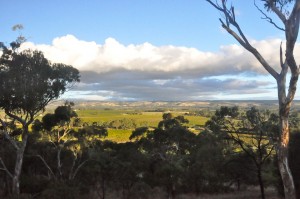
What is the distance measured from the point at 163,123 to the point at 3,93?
23.2 meters

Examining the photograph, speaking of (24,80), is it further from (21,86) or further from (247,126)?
(247,126)

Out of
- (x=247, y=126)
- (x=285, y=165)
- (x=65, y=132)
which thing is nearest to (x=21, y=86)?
(x=65, y=132)

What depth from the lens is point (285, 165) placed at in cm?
1049

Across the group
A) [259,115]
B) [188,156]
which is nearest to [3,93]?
[259,115]

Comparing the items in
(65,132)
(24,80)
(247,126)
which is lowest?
(65,132)

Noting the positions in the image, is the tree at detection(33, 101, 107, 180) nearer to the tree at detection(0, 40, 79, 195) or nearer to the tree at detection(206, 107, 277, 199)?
the tree at detection(0, 40, 79, 195)

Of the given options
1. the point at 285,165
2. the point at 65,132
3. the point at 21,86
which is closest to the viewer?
the point at 285,165

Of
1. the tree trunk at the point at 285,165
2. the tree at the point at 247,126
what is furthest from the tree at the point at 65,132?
the tree trunk at the point at 285,165

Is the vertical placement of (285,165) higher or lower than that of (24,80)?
lower

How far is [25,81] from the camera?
2700cm

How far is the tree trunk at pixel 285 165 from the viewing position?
33.7 feet

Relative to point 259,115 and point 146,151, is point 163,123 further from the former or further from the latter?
point 259,115

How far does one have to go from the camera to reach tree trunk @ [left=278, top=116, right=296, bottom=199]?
33.7 ft

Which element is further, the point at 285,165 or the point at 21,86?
the point at 21,86
